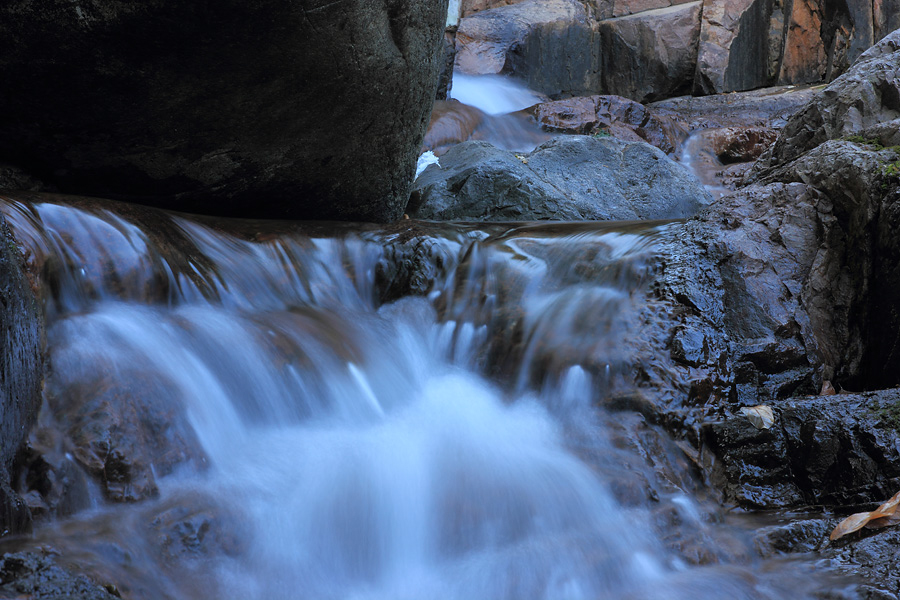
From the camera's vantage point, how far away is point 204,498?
220 centimetres

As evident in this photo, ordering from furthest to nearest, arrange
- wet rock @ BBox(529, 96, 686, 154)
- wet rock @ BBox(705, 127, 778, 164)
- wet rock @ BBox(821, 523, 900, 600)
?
wet rock @ BBox(529, 96, 686, 154), wet rock @ BBox(705, 127, 778, 164), wet rock @ BBox(821, 523, 900, 600)

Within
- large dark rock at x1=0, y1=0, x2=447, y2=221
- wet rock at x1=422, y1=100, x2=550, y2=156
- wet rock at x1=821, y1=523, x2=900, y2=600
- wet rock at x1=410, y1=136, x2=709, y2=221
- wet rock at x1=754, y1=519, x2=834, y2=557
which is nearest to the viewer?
wet rock at x1=821, y1=523, x2=900, y2=600

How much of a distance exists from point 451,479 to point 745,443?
1137 mm

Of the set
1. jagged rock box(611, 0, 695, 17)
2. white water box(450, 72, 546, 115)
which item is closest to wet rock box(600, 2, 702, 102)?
jagged rock box(611, 0, 695, 17)

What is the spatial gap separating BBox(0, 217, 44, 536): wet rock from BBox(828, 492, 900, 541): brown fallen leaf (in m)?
2.41

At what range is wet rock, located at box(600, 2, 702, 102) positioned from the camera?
44.4ft

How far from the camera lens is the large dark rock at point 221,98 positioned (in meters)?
3.07

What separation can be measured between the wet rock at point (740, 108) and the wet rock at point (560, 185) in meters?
4.95

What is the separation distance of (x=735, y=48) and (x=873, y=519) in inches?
514

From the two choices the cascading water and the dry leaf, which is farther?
the dry leaf

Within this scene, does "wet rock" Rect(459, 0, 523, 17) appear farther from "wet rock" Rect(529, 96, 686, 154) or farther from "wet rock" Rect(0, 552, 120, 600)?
"wet rock" Rect(0, 552, 120, 600)

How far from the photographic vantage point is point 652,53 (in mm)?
13609

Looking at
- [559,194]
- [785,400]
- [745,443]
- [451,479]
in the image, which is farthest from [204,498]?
[559,194]

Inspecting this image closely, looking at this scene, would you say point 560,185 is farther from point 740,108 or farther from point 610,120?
point 740,108
